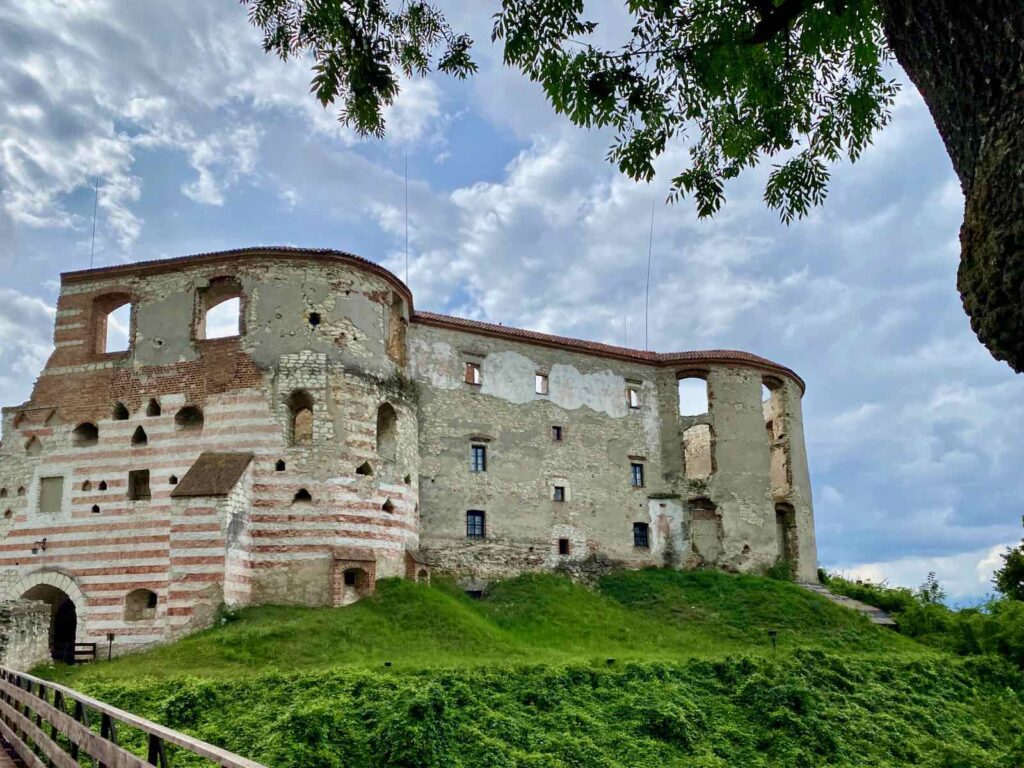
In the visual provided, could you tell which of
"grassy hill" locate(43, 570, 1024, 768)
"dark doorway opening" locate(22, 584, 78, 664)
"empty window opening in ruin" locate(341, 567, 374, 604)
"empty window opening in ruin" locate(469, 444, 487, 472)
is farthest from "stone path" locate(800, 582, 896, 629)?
"dark doorway opening" locate(22, 584, 78, 664)

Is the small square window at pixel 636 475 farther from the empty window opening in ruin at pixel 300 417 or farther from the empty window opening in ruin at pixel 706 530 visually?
the empty window opening in ruin at pixel 300 417

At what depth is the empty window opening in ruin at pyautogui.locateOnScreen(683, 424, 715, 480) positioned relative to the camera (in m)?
38.0

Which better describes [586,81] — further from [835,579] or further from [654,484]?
[835,579]

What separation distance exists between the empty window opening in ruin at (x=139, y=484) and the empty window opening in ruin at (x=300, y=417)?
443 centimetres

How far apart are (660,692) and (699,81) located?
16.6 m

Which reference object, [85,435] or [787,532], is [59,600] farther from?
[787,532]

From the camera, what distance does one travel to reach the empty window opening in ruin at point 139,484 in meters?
26.8

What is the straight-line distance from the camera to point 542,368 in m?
34.8

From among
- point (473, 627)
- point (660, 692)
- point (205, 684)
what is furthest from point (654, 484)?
point (205, 684)

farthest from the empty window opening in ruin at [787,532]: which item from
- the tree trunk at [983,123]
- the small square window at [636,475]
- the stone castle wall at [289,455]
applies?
the tree trunk at [983,123]

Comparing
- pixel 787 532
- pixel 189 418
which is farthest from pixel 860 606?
pixel 189 418

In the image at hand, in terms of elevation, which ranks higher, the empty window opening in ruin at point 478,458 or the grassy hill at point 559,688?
the empty window opening in ruin at point 478,458

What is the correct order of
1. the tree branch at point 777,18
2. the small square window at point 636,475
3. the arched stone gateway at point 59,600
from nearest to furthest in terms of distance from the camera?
the tree branch at point 777,18 < the arched stone gateway at point 59,600 < the small square window at point 636,475

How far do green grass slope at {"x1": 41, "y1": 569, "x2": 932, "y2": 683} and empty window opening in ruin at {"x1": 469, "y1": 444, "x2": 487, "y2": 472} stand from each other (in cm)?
414
